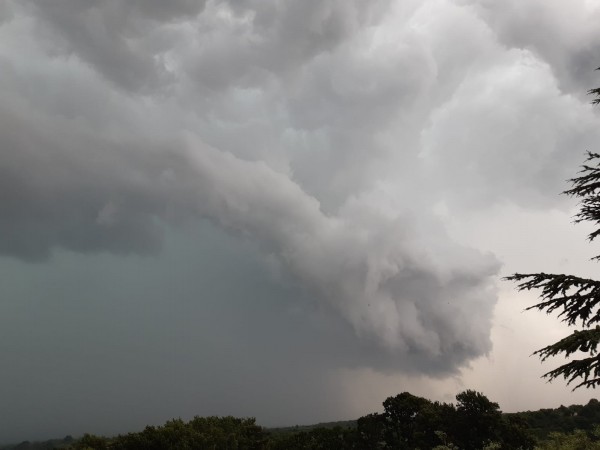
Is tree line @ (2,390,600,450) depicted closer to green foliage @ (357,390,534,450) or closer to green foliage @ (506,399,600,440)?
green foliage @ (357,390,534,450)

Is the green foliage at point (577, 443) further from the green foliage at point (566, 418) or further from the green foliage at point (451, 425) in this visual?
the green foliage at point (566, 418)

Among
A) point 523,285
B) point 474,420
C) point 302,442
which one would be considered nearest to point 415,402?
point 474,420

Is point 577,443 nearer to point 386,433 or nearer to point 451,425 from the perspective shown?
point 451,425

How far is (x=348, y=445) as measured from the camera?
62.5m

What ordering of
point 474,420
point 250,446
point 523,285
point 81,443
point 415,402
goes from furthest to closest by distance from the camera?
point 415,402 → point 250,446 → point 474,420 → point 81,443 → point 523,285

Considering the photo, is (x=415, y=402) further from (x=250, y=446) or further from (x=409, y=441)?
(x=250, y=446)

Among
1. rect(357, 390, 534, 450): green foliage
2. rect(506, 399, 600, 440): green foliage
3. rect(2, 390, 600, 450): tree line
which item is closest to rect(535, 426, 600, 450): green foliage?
rect(2, 390, 600, 450): tree line

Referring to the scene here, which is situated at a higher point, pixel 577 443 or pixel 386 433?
pixel 577 443

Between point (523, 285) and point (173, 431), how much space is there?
134 feet

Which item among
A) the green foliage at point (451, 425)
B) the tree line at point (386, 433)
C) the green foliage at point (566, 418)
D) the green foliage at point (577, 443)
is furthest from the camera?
the green foliage at point (566, 418)

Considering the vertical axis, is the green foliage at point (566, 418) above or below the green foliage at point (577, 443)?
below

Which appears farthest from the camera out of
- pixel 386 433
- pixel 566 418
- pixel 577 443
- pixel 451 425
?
pixel 566 418

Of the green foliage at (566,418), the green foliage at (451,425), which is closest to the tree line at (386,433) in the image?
the green foliage at (451,425)

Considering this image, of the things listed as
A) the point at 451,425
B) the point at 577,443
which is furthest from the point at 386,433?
the point at 577,443
